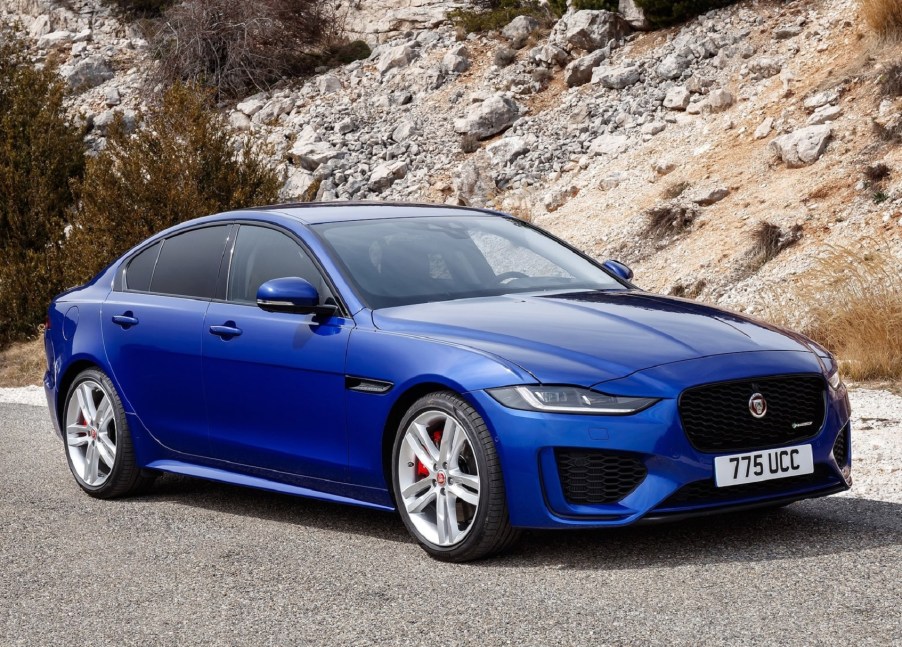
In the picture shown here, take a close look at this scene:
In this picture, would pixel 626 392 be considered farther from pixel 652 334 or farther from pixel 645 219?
pixel 645 219

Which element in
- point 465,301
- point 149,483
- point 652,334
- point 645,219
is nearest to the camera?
point 652,334

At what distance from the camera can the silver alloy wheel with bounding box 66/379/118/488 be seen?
287 inches

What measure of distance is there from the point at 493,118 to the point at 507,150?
1577 millimetres

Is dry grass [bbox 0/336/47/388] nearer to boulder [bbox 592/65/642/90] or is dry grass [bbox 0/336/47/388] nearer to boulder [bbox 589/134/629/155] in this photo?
boulder [bbox 589/134/629/155]

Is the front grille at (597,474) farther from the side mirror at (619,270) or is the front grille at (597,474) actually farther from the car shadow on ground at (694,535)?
the side mirror at (619,270)

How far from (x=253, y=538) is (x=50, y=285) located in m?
17.3

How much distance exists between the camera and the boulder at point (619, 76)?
2297 centimetres

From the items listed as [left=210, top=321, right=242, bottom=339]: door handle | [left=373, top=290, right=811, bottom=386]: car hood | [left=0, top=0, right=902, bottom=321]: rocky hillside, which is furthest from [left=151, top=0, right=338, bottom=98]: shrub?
[left=373, top=290, right=811, bottom=386]: car hood

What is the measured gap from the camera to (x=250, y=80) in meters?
32.4

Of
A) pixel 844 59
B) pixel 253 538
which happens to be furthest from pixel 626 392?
pixel 844 59

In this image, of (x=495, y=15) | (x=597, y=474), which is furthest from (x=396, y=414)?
(x=495, y=15)

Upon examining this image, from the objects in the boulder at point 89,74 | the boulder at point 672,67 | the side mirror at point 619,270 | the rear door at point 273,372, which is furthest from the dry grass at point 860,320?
the boulder at point 89,74

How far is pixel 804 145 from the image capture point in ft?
57.0

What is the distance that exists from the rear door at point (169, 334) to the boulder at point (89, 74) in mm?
30548
